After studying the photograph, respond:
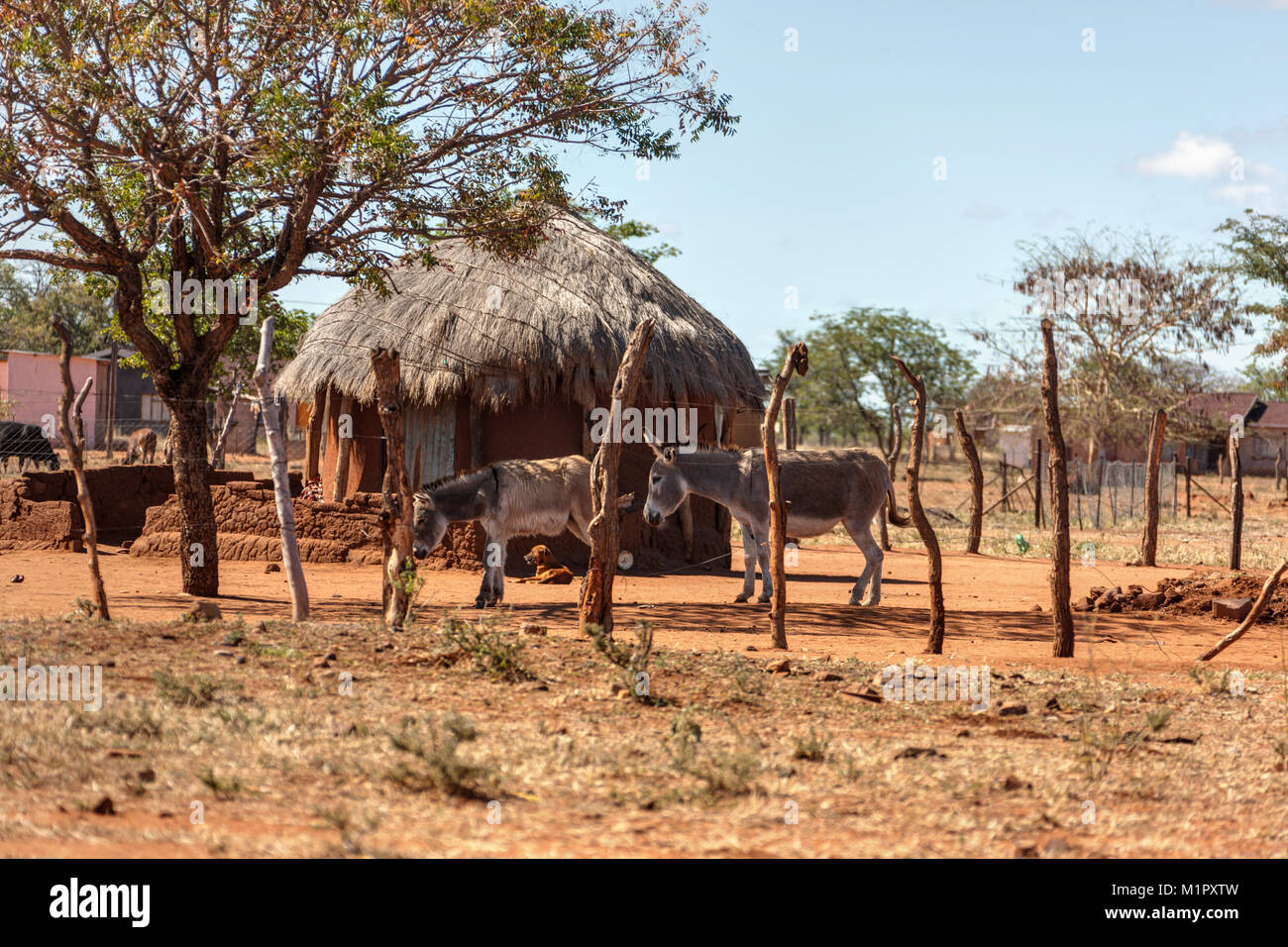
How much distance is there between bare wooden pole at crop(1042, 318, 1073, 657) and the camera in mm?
8898

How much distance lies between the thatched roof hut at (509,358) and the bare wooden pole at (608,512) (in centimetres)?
608

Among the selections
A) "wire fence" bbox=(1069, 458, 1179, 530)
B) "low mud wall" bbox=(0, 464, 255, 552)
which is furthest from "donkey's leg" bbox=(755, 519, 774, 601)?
"wire fence" bbox=(1069, 458, 1179, 530)

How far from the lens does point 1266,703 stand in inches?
299

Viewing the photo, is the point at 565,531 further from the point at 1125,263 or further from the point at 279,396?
the point at 1125,263

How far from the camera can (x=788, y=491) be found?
12.9m

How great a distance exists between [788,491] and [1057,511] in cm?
418

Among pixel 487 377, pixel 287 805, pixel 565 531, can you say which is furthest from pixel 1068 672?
pixel 487 377

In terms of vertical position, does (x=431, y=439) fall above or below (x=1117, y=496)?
above

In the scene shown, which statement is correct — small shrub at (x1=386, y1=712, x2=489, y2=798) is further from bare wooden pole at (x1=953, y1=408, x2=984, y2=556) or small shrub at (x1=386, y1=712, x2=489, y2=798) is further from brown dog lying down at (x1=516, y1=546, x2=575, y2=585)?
bare wooden pole at (x1=953, y1=408, x2=984, y2=556)

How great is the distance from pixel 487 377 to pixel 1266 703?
1026 centimetres

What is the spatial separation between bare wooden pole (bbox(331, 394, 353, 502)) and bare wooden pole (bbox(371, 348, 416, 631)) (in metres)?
7.49

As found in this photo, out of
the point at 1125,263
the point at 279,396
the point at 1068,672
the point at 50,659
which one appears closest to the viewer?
the point at 50,659

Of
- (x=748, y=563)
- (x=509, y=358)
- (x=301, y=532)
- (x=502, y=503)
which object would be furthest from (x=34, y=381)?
(x=748, y=563)

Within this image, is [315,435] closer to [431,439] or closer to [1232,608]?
[431,439]
